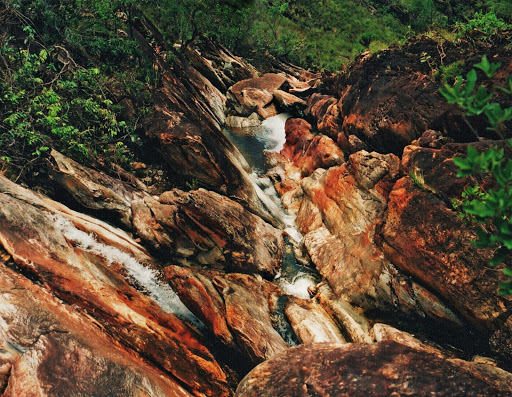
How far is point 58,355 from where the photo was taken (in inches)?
240

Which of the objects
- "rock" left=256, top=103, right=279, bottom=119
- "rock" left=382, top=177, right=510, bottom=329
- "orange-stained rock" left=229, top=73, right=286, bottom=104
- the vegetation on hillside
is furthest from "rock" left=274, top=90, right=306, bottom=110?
"rock" left=382, top=177, right=510, bottom=329

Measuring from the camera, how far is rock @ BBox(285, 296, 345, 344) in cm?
1077

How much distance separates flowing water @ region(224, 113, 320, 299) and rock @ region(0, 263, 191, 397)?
289 inches

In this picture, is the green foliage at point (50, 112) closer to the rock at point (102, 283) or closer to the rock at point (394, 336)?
the rock at point (102, 283)

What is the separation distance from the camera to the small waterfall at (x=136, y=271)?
10461mm

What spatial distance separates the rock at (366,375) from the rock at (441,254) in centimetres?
336

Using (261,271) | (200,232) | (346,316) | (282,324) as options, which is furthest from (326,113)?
(282,324)

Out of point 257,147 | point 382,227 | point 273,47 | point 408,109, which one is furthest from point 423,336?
point 273,47

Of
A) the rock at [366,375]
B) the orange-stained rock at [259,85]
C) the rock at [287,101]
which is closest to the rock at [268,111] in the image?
the rock at [287,101]

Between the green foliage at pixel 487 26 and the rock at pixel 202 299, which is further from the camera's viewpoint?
the green foliage at pixel 487 26

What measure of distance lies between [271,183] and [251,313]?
462 inches

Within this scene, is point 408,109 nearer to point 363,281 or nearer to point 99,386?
point 363,281

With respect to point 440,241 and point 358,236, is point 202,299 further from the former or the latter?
point 440,241

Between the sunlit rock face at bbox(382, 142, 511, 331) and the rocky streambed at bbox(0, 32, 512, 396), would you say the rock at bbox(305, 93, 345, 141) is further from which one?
the sunlit rock face at bbox(382, 142, 511, 331)
